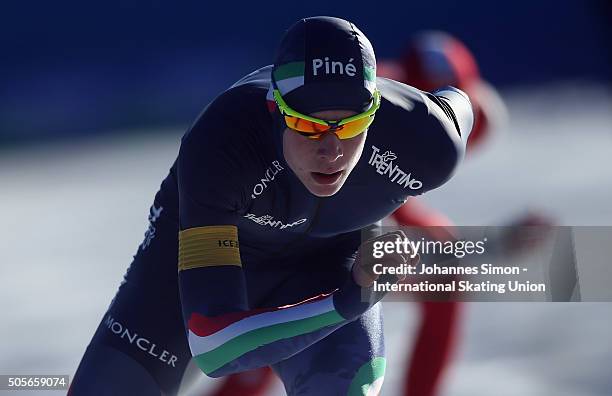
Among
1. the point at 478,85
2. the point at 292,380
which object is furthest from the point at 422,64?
the point at 292,380

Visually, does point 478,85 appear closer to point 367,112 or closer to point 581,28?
point 581,28

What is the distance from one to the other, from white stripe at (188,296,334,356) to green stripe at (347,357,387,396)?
1.27 feet

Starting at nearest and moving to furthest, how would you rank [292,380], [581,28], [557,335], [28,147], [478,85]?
[292,380] < [557,335] < [478,85] < [28,147] < [581,28]

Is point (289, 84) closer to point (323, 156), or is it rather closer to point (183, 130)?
point (323, 156)

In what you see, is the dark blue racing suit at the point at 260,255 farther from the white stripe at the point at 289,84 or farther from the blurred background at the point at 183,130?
the blurred background at the point at 183,130

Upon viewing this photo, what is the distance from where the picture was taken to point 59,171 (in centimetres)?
641

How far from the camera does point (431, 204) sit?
19.0ft

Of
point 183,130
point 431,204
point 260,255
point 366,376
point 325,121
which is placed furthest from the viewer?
point 183,130

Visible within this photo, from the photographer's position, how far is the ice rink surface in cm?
451

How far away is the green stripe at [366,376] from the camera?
3.32 m

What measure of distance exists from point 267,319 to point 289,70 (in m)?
0.61

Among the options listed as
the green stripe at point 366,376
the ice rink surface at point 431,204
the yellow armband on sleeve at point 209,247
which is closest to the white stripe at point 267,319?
the yellow armband on sleeve at point 209,247

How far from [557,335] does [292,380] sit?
1570 mm

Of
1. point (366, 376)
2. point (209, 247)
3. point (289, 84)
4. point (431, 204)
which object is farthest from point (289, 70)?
point (431, 204)
